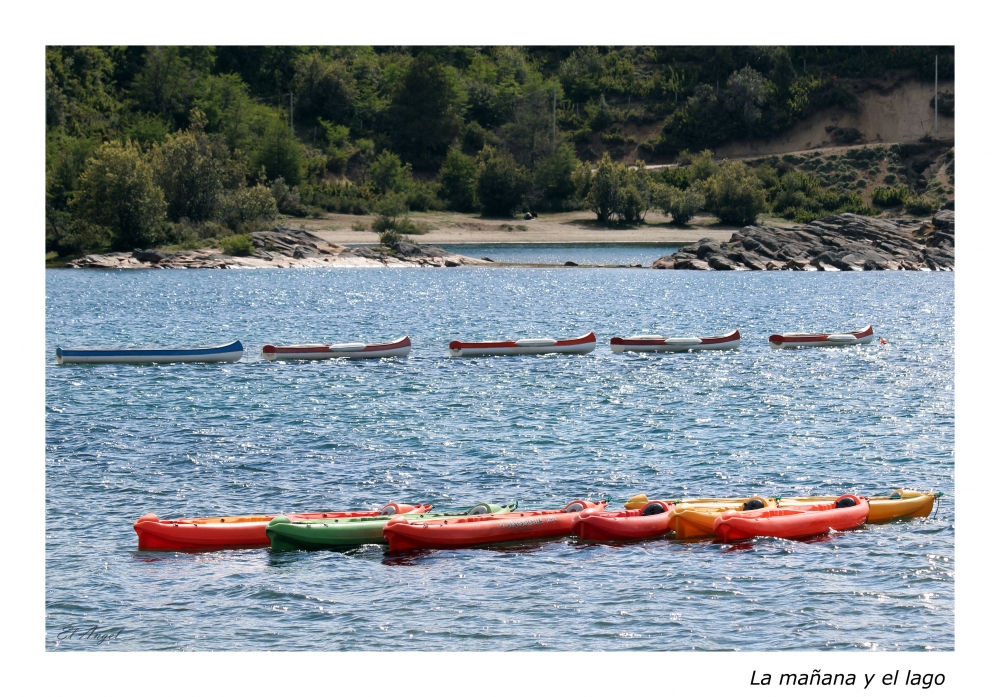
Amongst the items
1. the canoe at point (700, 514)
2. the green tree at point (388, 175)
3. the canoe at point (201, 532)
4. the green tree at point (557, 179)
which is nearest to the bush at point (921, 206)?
the green tree at point (557, 179)

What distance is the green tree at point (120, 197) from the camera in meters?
112

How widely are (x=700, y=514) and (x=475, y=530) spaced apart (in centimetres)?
559

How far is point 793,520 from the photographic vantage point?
28.0m

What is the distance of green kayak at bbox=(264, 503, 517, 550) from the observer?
2670 centimetres

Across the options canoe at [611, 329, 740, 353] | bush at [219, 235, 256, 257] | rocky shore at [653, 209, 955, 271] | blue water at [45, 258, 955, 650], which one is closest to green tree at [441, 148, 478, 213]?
rocky shore at [653, 209, 955, 271]

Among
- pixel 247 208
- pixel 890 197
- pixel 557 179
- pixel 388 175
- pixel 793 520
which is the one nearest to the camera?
pixel 793 520

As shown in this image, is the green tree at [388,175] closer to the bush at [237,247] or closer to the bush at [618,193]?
the bush at [618,193]

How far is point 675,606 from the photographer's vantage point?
2386 cm

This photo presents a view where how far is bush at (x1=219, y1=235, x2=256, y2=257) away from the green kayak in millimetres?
92448

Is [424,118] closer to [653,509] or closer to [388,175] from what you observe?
[388,175]

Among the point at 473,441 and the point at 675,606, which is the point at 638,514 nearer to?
the point at 675,606

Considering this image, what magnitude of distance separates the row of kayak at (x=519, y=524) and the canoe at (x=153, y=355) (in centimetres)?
2814

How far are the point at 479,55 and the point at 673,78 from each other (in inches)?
1238

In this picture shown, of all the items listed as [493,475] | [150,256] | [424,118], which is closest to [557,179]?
[424,118]
